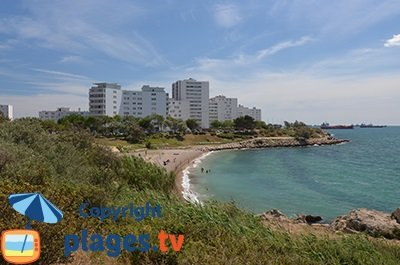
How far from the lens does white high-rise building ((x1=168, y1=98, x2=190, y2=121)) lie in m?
145

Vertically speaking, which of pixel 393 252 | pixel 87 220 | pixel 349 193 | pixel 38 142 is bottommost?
pixel 349 193

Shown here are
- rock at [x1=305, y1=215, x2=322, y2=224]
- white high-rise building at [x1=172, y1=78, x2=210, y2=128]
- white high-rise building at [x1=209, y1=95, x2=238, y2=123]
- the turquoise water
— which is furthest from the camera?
white high-rise building at [x1=209, y1=95, x2=238, y2=123]

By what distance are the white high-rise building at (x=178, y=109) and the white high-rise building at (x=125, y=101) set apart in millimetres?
13925

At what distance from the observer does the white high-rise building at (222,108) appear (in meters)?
167

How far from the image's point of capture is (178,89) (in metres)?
156

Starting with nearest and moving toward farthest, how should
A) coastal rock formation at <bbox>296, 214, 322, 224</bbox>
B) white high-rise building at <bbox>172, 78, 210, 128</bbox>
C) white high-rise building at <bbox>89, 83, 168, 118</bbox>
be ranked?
coastal rock formation at <bbox>296, 214, 322, 224</bbox>
white high-rise building at <bbox>89, 83, 168, 118</bbox>
white high-rise building at <bbox>172, 78, 210, 128</bbox>

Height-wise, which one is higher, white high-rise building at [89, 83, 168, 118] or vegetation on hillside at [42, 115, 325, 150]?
white high-rise building at [89, 83, 168, 118]

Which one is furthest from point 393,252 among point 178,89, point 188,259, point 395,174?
point 178,89

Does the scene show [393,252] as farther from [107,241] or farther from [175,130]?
[175,130]

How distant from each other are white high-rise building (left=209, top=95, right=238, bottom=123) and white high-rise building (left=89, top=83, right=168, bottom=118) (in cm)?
3969

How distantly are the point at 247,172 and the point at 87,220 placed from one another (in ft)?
135

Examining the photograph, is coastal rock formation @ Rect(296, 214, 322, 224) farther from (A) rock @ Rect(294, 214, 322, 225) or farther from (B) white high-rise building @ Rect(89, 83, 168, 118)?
(B) white high-rise building @ Rect(89, 83, 168, 118)

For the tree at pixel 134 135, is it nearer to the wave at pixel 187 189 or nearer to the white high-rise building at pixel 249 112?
the wave at pixel 187 189

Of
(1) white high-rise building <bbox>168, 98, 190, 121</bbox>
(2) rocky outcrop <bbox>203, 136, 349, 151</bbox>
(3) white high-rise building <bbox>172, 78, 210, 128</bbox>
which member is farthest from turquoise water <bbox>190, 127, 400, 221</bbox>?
(3) white high-rise building <bbox>172, 78, 210, 128</bbox>
